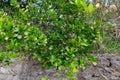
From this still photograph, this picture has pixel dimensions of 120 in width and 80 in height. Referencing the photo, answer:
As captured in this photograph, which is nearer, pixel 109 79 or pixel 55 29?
pixel 55 29

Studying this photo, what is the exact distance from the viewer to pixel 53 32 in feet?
7.06

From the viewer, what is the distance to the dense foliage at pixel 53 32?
1.95m

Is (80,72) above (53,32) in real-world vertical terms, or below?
below

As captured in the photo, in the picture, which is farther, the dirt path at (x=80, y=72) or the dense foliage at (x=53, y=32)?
the dirt path at (x=80, y=72)

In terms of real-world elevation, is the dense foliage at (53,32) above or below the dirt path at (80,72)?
above

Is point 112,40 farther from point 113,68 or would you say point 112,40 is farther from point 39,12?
point 39,12

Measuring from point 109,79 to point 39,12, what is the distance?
2108mm

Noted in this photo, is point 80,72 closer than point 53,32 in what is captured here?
No

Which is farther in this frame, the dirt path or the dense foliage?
the dirt path

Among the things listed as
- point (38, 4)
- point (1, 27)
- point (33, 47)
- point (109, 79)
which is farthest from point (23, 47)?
point (109, 79)

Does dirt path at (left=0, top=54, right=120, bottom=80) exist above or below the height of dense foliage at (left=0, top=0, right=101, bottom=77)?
below

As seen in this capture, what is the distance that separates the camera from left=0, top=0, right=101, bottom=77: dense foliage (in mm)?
1945

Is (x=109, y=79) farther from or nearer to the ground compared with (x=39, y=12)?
nearer to the ground

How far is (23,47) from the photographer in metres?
2.02
